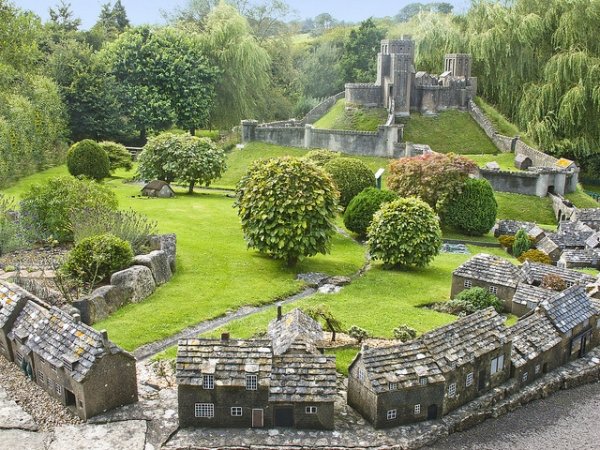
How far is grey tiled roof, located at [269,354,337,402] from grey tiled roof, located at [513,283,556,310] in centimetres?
895

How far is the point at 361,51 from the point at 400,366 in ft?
207

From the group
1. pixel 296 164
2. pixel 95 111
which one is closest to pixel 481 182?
pixel 296 164

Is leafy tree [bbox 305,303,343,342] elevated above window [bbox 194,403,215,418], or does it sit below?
above

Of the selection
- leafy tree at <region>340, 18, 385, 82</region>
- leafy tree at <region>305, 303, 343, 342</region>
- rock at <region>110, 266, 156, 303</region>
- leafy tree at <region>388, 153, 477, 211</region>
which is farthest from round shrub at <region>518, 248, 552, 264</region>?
leafy tree at <region>340, 18, 385, 82</region>

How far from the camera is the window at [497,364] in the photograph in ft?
51.9

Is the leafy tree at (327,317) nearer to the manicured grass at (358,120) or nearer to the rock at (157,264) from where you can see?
the rock at (157,264)

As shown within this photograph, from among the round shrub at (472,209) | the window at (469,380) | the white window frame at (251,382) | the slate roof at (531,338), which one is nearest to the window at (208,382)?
the white window frame at (251,382)

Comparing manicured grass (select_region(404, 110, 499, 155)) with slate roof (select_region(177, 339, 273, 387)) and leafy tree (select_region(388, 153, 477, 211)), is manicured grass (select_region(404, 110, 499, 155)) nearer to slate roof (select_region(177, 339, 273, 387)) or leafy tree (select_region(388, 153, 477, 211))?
leafy tree (select_region(388, 153, 477, 211))

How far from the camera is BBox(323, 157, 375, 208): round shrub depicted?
3353 cm

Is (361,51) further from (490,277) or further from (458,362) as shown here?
(458,362)

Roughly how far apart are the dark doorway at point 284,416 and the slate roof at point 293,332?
5.13ft

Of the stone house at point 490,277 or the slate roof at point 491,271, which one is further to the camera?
the slate roof at point 491,271

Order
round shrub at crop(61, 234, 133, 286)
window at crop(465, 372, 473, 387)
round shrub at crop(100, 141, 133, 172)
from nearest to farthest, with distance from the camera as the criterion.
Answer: window at crop(465, 372, 473, 387) → round shrub at crop(61, 234, 133, 286) → round shrub at crop(100, 141, 133, 172)

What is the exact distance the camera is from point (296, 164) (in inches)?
955
